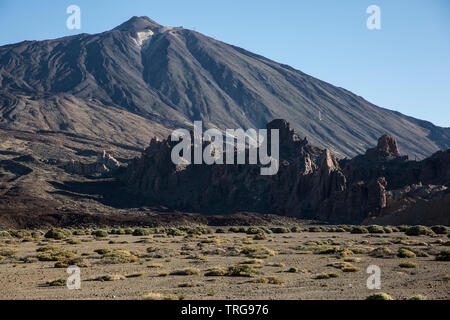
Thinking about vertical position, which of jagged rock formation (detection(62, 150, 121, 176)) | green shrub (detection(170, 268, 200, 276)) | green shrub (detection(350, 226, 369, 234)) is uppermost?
jagged rock formation (detection(62, 150, 121, 176))

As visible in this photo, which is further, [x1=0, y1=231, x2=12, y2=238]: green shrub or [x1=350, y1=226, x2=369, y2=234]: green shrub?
[x1=350, y1=226, x2=369, y2=234]: green shrub

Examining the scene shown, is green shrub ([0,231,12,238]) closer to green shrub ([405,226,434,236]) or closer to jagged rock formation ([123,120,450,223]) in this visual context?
green shrub ([405,226,434,236])

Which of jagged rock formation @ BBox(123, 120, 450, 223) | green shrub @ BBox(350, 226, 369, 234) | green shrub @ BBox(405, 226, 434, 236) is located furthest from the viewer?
jagged rock formation @ BBox(123, 120, 450, 223)

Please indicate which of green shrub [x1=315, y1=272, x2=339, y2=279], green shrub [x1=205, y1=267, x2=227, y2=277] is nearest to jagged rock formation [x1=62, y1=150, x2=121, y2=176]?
green shrub [x1=205, y1=267, x2=227, y2=277]

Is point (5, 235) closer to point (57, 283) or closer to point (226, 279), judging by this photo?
point (57, 283)

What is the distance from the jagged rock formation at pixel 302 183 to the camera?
7938 centimetres

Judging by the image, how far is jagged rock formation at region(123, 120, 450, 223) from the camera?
79375 millimetres

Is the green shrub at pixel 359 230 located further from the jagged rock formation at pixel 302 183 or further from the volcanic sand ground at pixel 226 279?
the volcanic sand ground at pixel 226 279

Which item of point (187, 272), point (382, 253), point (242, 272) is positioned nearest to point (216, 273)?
point (242, 272)

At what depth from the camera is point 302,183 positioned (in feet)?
292

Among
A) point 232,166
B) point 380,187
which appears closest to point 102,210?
point 232,166

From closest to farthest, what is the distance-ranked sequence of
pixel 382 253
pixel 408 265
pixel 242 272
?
pixel 242 272 → pixel 408 265 → pixel 382 253

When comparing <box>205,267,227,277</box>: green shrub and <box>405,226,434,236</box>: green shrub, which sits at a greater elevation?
<box>205,267,227,277</box>: green shrub
